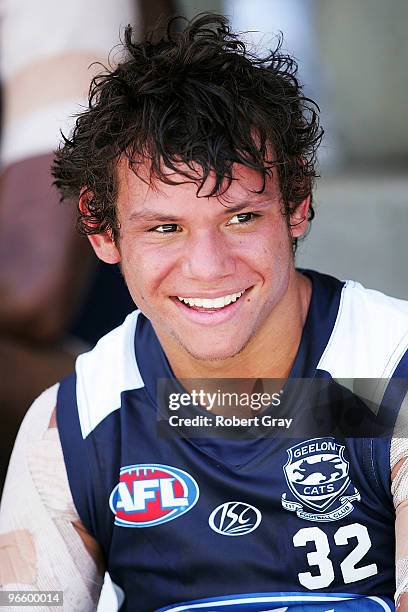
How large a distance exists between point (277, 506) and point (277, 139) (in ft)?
1.68

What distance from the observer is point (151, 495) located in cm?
149

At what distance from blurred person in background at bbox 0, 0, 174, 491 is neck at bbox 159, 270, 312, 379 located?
0.88 meters

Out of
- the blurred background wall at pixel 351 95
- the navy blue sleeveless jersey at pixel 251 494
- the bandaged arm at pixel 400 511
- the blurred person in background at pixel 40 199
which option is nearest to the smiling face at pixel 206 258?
the navy blue sleeveless jersey at pixel 251 494

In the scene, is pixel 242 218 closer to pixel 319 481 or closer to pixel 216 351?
pixel 216 351

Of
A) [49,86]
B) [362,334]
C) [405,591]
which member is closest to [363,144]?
[49,86]

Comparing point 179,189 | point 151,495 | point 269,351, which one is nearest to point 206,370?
point 269,351

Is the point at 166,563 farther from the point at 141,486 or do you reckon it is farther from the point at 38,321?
the point at 38,321

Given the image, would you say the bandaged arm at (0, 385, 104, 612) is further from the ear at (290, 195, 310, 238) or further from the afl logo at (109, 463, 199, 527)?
the ear at (290, 195, 310, 238)

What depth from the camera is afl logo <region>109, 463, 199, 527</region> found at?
1482mm

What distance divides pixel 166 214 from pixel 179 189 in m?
0.04

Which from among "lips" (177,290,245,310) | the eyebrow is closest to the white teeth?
"lips" (177,290,245,310)

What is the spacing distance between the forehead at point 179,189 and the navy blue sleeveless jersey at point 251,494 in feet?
0.79

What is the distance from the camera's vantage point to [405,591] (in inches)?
51.9

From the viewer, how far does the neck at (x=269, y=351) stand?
1475 millimetres
